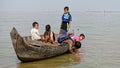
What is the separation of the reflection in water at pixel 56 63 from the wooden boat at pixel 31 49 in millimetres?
176

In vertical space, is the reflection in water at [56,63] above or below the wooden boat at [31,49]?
below

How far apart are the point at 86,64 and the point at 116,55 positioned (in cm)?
246

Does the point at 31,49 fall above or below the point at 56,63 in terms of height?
above

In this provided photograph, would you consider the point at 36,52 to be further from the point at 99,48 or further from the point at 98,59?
the point at 99,48

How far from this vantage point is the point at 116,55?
14234 millimetres

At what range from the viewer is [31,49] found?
11.8m

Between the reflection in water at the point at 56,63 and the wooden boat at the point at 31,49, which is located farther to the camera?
the reflection in water at the point at 56,63

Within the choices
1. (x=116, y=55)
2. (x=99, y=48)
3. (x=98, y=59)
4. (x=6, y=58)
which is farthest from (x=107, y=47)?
(x=6, y=58)

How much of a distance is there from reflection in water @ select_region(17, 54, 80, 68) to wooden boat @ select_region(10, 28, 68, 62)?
18cm

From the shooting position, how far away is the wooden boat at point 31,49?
11.4 m

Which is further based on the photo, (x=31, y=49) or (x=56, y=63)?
(x=56, y=63)

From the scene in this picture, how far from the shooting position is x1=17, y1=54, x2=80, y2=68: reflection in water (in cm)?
1205

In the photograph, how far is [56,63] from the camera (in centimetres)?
1255

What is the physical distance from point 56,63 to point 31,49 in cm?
133
